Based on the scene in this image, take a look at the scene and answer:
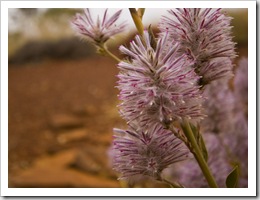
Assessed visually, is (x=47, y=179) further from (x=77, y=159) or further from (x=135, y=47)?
(x=135, y=47)

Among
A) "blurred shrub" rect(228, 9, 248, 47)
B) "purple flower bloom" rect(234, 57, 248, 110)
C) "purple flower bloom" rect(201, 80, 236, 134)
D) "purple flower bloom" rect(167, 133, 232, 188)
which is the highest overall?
"blurred shrub" rect(228, 9, 248, 47)

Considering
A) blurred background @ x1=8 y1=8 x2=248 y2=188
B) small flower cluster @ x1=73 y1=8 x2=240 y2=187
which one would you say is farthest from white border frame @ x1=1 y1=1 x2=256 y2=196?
small flower cluster @ x1=73 y1=8 x2=240 y2=187

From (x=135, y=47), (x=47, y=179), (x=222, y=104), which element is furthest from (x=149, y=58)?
(x=47, y=179)

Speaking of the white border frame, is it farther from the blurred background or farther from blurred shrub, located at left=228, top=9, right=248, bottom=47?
the blurred background

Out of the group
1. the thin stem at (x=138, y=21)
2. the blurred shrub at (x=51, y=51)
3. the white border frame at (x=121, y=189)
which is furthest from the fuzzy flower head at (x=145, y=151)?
the blurred shrub at (x=51, y=51)

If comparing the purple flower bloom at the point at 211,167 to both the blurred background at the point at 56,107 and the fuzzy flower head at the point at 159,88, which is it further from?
the blurred background at the point at 56,107

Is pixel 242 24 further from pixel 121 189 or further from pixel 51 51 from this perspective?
pixel 51 51
